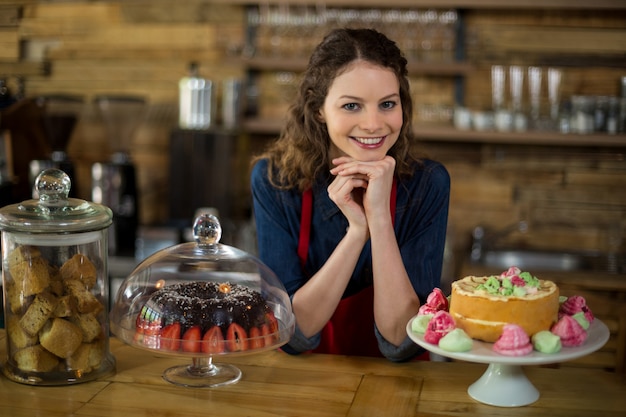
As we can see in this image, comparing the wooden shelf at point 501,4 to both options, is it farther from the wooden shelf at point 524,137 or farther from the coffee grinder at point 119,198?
the coffee grinder at point 119,198

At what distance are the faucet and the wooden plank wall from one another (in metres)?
0.06

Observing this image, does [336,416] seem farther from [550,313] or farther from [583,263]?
[583,263]

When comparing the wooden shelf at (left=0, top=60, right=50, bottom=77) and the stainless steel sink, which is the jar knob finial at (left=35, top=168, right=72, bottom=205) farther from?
the stainless steel sink

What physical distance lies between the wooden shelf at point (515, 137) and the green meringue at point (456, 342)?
8.15 ft

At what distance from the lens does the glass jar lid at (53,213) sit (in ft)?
5.26

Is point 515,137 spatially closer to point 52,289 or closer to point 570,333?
point 570,333

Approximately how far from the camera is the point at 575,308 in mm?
1618

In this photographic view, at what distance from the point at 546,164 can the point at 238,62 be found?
1.42 m

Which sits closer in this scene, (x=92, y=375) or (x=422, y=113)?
(x=92, y=375)

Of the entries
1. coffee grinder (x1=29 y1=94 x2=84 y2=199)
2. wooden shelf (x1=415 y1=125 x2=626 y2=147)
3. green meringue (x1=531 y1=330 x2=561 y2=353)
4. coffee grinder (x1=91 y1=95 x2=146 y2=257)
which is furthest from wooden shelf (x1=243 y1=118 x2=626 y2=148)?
green meringue (x1=531 y1=330 x2=561 y2=353)

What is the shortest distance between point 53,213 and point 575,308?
93 cm

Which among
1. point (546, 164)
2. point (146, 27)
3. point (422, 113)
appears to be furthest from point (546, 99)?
point (146, 27)

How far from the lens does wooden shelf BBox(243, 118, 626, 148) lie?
3.83m

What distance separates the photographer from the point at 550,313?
1.56 metres
